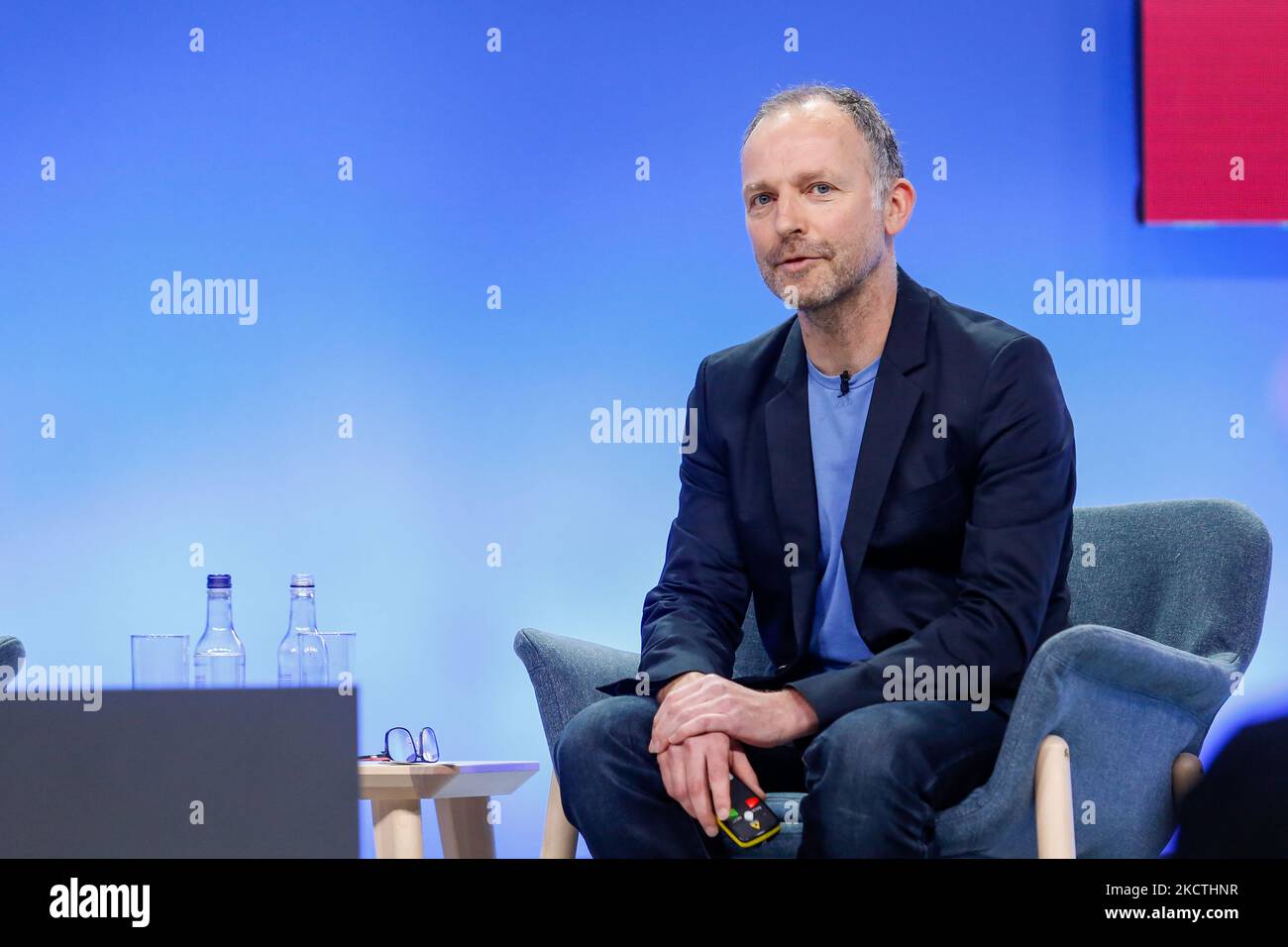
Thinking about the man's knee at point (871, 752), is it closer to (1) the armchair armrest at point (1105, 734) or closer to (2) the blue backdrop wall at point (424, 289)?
(1) the armchair armrest at point (1105, 734)

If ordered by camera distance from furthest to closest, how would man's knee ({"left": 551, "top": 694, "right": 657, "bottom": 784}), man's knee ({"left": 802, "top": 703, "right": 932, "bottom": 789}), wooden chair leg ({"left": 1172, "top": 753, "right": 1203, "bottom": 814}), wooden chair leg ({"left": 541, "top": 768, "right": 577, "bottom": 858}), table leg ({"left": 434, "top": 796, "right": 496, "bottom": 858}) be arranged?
1. table leg ({"left": 434, "top": 796, "right": 496, "bottom": 858})
2. wooden chair leg ({"left": 541, "top": 768, "right": 577, "bottom": 858})
3. wooden chair leg ({"left": 1172, "top": 753, "right": 1203, "bottom": 814})
4. man's knee ({"left": 551, "top": 694, "right": 657, "bottom": 784})
5. man's knee ({"left": 802, "top": 703, "right": 932, "bottom": 789})

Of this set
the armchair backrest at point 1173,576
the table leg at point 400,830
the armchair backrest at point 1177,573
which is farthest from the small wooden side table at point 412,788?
the armchair backrest at point 1177,573

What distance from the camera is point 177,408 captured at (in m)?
3.44

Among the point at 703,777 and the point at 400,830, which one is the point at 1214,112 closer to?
the point at 703,777

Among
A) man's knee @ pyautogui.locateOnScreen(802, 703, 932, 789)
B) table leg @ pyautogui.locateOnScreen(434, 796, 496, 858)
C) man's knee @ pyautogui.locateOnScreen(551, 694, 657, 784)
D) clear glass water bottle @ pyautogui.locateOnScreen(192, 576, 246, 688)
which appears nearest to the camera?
man's knee @ pyautogui.locateOnScreen(802, 703, 932, 789)

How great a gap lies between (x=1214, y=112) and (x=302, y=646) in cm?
233

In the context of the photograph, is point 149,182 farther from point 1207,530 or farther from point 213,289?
point 1207,530

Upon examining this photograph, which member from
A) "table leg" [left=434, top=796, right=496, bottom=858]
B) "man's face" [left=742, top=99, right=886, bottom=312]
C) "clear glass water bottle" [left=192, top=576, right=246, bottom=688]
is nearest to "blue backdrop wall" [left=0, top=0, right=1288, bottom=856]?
"table leg" [left=434, top=796, right=496, bottom=858]

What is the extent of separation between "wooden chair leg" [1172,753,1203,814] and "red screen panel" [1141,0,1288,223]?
5.28 ft

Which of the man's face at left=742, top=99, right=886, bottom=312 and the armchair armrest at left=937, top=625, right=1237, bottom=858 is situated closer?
the armchair armrest at left=937, top=625, right=1237, bottom=858

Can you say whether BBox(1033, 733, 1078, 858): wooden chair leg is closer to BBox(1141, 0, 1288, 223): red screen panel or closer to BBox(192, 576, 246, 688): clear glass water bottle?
BBox(192, 576, 246, 688): clear glass water bottle

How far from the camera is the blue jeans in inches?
69.7

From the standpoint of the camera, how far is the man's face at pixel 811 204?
2.19 meters
